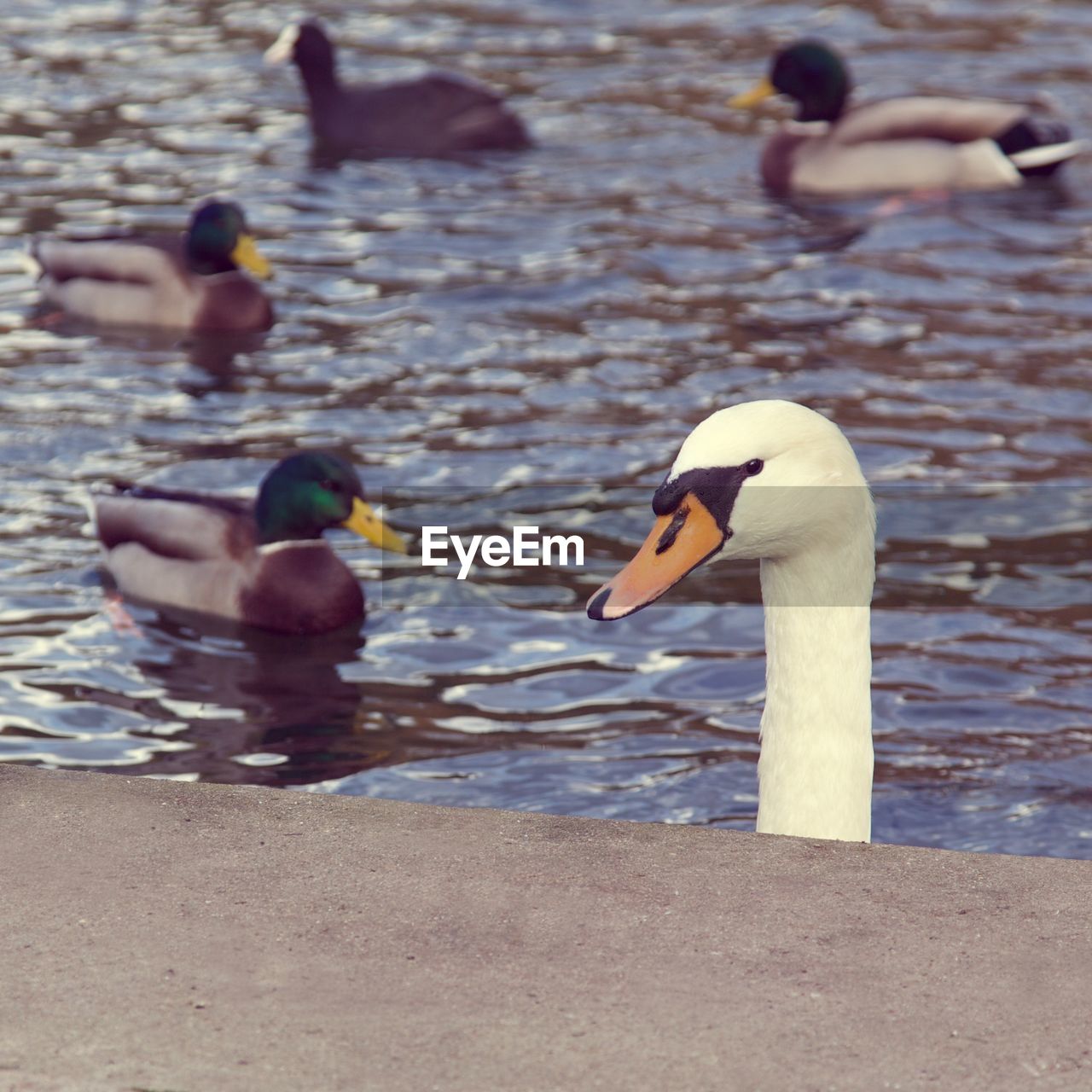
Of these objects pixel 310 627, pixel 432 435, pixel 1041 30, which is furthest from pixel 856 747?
pixel 1041 30

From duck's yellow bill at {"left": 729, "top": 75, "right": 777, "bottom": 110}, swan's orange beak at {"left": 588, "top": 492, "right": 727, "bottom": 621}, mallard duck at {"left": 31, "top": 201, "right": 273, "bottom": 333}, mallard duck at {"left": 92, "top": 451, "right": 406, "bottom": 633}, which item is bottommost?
mallard duck at {"left": 92, "top": 451, "right": 406, "bottom": 633}

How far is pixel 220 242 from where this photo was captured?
1170 cm

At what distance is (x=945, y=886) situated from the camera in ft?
11.5

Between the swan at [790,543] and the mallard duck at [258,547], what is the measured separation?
12.3ft

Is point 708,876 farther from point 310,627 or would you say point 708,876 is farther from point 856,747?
point 310,627

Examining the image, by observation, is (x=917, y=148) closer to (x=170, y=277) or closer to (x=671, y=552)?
(x=170, y=277)

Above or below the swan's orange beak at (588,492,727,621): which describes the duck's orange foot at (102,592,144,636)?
below

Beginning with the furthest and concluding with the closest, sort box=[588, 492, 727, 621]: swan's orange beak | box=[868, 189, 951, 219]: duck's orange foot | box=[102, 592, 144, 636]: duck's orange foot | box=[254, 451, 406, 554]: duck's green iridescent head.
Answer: box=[868, 189, 951, 219]: duck's orange foot, box=[254, 451, 406, 554]: duck's green iridescent head, box=[102, 592, 144, 636]: duck's orange foot, box=[588, 492, 727, 621]: swan's orange beak

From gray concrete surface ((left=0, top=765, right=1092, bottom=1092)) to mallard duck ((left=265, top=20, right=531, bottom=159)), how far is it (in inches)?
440

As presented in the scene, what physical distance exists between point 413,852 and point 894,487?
5.77 m

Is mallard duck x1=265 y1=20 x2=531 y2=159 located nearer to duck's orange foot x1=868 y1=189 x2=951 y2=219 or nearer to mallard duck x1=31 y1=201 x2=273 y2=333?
duck's orange foot x1=868 y1=189 x2=951 y2=219

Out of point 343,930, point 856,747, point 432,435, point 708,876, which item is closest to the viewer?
point 343,930

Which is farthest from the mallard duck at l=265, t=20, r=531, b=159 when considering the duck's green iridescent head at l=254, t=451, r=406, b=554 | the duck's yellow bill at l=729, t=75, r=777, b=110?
the duck's green iridescent head at l=254, t=451, r=406, b=554

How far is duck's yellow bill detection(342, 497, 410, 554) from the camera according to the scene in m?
8.46
